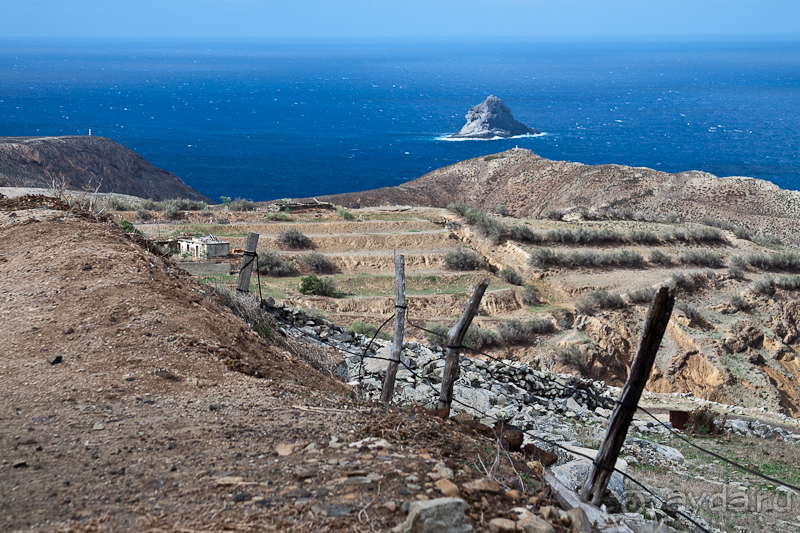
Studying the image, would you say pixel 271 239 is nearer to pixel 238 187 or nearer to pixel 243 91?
pixel 238 187

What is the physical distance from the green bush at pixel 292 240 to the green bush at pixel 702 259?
14.4 metres

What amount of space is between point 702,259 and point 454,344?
21.0 m

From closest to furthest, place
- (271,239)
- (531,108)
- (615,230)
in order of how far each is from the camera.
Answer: (271,239)
(615,230)
(531,108)

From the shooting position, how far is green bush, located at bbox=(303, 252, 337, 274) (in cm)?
2255

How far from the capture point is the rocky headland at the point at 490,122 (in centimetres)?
10006

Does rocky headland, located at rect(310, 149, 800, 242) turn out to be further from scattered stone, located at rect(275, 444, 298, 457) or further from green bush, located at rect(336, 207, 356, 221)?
scattered stone, located at rect(275, 444, 298, 457)

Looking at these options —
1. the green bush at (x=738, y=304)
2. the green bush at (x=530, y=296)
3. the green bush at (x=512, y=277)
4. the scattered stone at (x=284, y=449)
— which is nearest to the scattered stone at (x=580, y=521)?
the scattered stone at (x=284, y=449)

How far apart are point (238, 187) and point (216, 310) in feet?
210

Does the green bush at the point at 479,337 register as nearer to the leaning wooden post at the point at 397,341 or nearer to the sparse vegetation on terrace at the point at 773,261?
the leaning wooden post at the point at 397,341

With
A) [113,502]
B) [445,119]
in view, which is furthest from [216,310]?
[445,119]

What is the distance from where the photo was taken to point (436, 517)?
12.2 ft

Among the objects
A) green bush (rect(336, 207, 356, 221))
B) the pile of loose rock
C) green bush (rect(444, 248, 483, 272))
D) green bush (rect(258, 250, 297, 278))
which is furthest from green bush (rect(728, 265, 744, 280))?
green bush (rect(258, 250, 297, 278))

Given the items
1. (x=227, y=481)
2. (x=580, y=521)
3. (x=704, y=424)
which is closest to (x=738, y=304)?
(x=704, y=424)

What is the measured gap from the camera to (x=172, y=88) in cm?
17462
